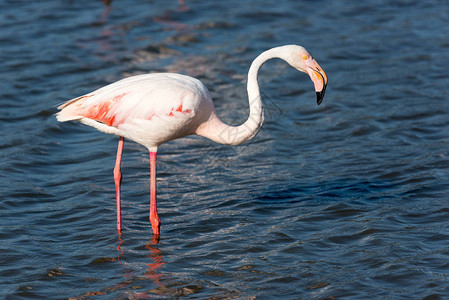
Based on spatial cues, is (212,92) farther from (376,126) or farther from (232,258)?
(232,258)

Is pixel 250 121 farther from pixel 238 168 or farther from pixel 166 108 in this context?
pixel 238 168

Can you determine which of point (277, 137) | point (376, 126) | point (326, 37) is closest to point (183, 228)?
point (277, 137)

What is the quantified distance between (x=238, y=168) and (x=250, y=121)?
7.39 ft

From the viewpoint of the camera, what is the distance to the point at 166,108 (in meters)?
7.18

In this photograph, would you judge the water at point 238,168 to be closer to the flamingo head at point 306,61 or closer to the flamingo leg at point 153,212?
the flamingo leg at point 153,212

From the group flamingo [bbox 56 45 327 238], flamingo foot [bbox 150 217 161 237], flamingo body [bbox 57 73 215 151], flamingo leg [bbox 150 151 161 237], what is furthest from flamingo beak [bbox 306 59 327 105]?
flamingo foot [bbox 150 217 161 237]

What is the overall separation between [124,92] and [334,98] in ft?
16.9

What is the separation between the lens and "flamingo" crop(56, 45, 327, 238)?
7191mm

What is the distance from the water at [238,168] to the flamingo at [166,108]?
92 cm

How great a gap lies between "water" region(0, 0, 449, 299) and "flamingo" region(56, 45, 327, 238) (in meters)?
0.92

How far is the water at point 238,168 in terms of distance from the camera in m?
6.75

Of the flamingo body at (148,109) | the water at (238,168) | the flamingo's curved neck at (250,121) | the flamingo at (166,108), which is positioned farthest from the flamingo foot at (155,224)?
the flamingo's curved neck at (250,121)

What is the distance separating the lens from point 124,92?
24.3 ft

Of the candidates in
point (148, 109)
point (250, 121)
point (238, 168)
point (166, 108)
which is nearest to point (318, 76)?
point (250, 121)
